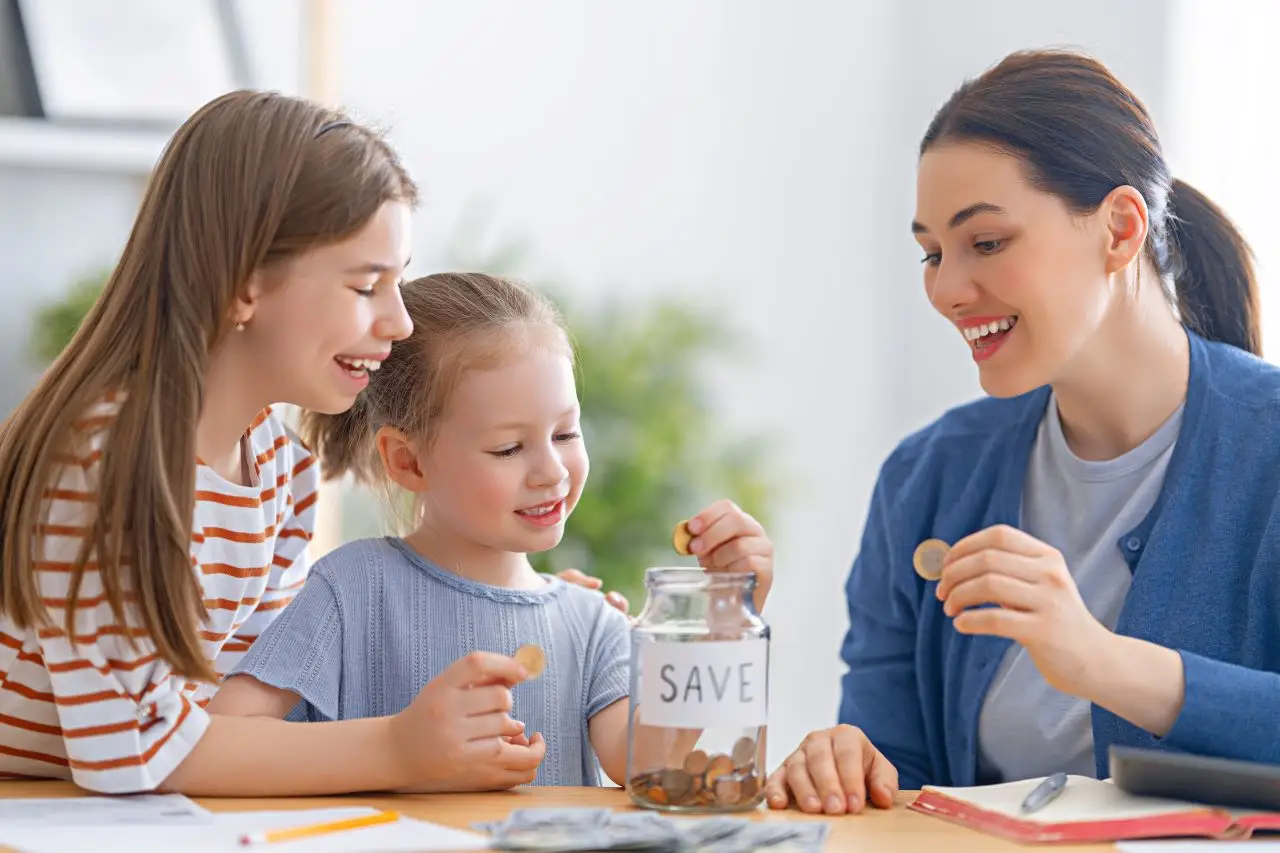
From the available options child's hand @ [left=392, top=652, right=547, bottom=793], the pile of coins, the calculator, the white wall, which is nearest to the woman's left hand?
the calculator

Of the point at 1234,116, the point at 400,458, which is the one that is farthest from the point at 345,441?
the point at 1234,116

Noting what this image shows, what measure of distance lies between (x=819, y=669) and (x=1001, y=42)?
5.33 ft

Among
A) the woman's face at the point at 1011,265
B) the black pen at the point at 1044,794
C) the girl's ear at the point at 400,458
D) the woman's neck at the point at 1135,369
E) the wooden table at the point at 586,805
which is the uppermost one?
the woman's face at the point at 1011,265

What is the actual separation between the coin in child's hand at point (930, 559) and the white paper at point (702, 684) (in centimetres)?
25

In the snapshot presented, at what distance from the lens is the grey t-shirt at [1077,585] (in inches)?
55.9

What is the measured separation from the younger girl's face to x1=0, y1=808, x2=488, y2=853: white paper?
1.12 ft

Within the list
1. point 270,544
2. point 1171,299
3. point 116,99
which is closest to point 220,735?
point 270,544

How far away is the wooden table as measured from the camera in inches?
39.0

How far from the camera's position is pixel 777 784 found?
1.12 m

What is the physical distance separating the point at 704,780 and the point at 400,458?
18.7 inches

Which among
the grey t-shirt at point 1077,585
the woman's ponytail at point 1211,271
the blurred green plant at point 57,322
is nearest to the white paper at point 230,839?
the grey t-shirt at point 1077,585

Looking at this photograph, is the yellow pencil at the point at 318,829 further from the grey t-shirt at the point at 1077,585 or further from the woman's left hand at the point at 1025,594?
the grey t-shirt at the point at 1077,585

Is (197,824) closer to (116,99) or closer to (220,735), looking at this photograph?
(220,735)

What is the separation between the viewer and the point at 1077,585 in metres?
1.45
